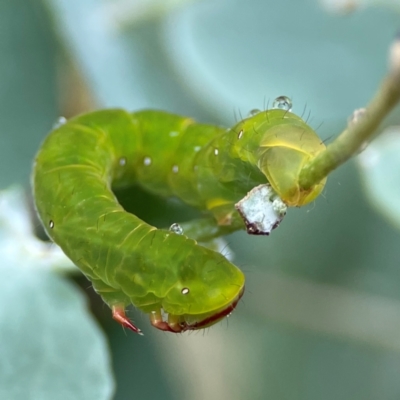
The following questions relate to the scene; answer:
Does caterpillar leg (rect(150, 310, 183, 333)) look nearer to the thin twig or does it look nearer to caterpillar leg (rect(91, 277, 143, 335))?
caterpillar leg (rect(91, 277, 143, 335))

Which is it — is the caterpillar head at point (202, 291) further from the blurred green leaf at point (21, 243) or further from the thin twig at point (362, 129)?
the blurred green leaf at point (21, 243)

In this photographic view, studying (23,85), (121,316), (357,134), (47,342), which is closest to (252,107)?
(23,85)

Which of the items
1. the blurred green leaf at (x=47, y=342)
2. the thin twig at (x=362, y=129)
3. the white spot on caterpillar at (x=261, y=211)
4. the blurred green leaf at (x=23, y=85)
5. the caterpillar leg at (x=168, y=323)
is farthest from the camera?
the blurred green leaf at (x=23, y=85)

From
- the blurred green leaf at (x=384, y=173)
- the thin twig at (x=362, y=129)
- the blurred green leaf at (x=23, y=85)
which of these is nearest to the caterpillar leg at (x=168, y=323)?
the thin twig at (x=362, y=129)

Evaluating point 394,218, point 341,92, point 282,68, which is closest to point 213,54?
point 282,68

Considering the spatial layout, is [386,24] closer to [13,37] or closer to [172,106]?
[172,106]

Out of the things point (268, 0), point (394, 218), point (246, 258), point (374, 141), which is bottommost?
point (246, 258)

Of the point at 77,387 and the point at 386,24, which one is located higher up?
the point at 386,24
